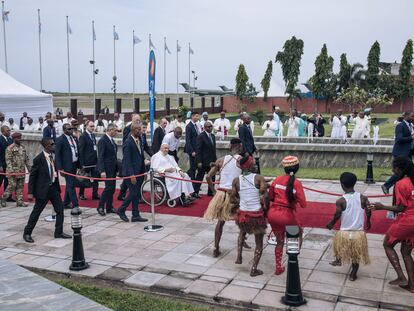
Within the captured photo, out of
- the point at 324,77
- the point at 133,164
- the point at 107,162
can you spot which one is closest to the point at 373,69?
the point at 324,77

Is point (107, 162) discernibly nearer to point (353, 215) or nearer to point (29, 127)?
point (353, 215)

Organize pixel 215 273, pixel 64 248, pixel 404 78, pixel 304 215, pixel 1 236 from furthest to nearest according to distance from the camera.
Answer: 1. pixel 404 78
2. pixel 304 215
3. pixel 1 236
4. pixel 64 248
5. pixel 215 273

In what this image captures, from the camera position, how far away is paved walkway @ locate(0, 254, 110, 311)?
566cm

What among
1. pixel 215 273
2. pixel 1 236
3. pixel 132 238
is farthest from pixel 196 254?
pixel 1 236

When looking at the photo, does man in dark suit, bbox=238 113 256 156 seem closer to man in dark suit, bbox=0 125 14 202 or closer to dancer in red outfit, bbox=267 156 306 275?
man in dark suit, bbox=0 125 14 202

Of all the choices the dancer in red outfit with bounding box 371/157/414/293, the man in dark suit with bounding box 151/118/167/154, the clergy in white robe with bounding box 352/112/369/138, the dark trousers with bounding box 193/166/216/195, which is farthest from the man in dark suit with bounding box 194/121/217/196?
the clergy in white robe with bounding box 352/112/369/138

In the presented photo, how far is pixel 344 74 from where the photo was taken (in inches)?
2319

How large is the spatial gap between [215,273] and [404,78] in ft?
184

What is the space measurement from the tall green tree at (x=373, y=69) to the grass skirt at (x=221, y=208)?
54902 millimetres

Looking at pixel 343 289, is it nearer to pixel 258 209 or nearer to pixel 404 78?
pixel 258 209

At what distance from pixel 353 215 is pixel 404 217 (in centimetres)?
63

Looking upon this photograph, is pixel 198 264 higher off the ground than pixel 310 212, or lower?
lower

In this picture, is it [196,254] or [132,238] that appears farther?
[132,238]

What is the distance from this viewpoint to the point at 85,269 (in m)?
7.15
